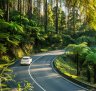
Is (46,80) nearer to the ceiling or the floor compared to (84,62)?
nearer to the floor

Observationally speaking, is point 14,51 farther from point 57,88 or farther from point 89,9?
point 89,9

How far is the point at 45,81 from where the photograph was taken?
2872 centimetres

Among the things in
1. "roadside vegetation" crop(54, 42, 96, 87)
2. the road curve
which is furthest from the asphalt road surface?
"roadside vegetation" crop(54, 42, 96, 87)

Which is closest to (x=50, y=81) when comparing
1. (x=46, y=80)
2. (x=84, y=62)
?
(x=46, y=80)

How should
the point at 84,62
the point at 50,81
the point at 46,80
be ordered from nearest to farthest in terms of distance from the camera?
1. the point at 50,81
2. the point at 46,80
3. the point at 84,62

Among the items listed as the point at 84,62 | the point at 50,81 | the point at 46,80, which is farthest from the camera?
the point at 84,62

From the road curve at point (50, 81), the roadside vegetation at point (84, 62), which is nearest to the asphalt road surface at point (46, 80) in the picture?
the road curve at point (50, 81)

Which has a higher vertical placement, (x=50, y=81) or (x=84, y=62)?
(x=84, y=62)

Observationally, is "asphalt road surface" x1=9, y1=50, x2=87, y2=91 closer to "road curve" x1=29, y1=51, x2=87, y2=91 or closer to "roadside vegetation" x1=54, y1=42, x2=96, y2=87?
"road curve" x1=29, y1=51, x2=87, y2=91

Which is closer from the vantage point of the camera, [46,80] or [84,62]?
[46,80]

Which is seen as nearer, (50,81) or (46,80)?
(50,81)

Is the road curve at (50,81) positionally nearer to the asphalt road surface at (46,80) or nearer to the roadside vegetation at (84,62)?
the asphalt road surface at (46,80)

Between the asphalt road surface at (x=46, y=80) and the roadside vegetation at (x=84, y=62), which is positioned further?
the roadside vegetation at (x=84, y=62)

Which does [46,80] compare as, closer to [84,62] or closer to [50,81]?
[50,81]
